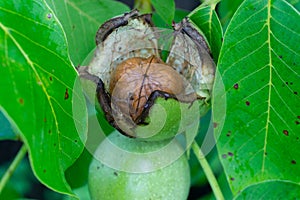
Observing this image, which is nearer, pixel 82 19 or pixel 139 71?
pixel 139 71

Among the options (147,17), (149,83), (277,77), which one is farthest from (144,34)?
(277,77)

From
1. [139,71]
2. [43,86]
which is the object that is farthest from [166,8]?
[43,86]

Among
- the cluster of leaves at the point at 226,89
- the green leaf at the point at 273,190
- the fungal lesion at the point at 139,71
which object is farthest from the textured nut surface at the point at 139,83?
the green leaf at the point at 273,190

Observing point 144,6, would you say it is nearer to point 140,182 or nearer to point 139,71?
point 139,71

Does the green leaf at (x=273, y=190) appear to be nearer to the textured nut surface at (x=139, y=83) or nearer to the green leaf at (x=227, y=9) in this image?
the textured nut surface at (x=139, y=83)

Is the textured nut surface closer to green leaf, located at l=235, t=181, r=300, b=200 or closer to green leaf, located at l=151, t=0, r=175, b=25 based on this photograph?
green leaf, located at l=151, t=0, r=175, b=25

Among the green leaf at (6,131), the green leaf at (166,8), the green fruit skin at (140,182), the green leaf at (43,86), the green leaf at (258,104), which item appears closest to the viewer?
the green leaf at (43,86)
